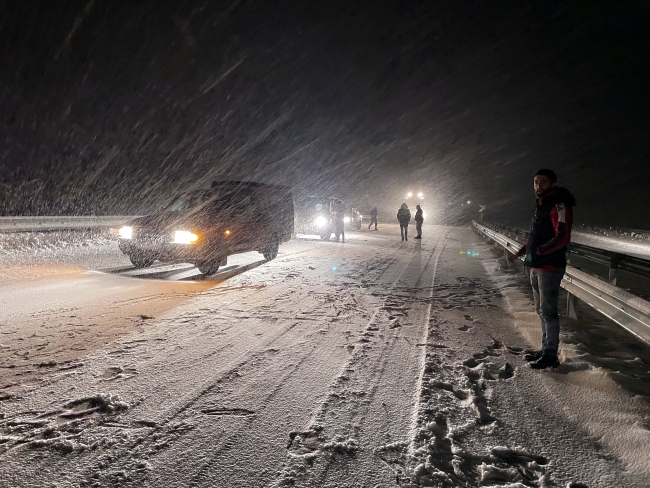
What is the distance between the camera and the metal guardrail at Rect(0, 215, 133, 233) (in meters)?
13.5

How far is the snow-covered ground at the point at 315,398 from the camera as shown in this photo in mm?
2262

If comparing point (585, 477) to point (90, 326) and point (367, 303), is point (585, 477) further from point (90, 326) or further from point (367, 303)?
point (90, 326)

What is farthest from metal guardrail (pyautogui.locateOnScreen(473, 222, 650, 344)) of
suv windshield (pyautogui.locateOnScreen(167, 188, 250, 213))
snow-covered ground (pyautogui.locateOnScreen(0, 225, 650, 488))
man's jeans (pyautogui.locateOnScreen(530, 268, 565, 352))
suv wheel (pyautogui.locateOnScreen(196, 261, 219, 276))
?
suv windshield (pyautogui.locateOnScreen(167, 188, 250, 213))

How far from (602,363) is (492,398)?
1629 millimetres

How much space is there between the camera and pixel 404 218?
19.4 m

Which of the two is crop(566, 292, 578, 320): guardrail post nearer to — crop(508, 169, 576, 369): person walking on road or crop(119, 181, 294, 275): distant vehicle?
crop(508, 169, 576, 369): person walking on road

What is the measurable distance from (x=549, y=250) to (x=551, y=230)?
0.24m

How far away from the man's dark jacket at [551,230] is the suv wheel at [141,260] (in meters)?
7.96

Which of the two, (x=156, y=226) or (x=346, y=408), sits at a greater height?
(x=156, y=226)

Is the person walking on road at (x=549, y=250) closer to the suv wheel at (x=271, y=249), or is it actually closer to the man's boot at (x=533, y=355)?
the man's boot at (x=533, y=355)

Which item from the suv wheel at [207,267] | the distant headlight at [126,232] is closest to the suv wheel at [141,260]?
the distant headlight at [126,232]

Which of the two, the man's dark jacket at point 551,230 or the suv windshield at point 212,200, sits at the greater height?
the suv windshield at point 212,200

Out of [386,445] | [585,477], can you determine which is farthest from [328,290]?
[585,477]

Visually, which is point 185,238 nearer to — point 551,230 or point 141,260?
point 141,260
